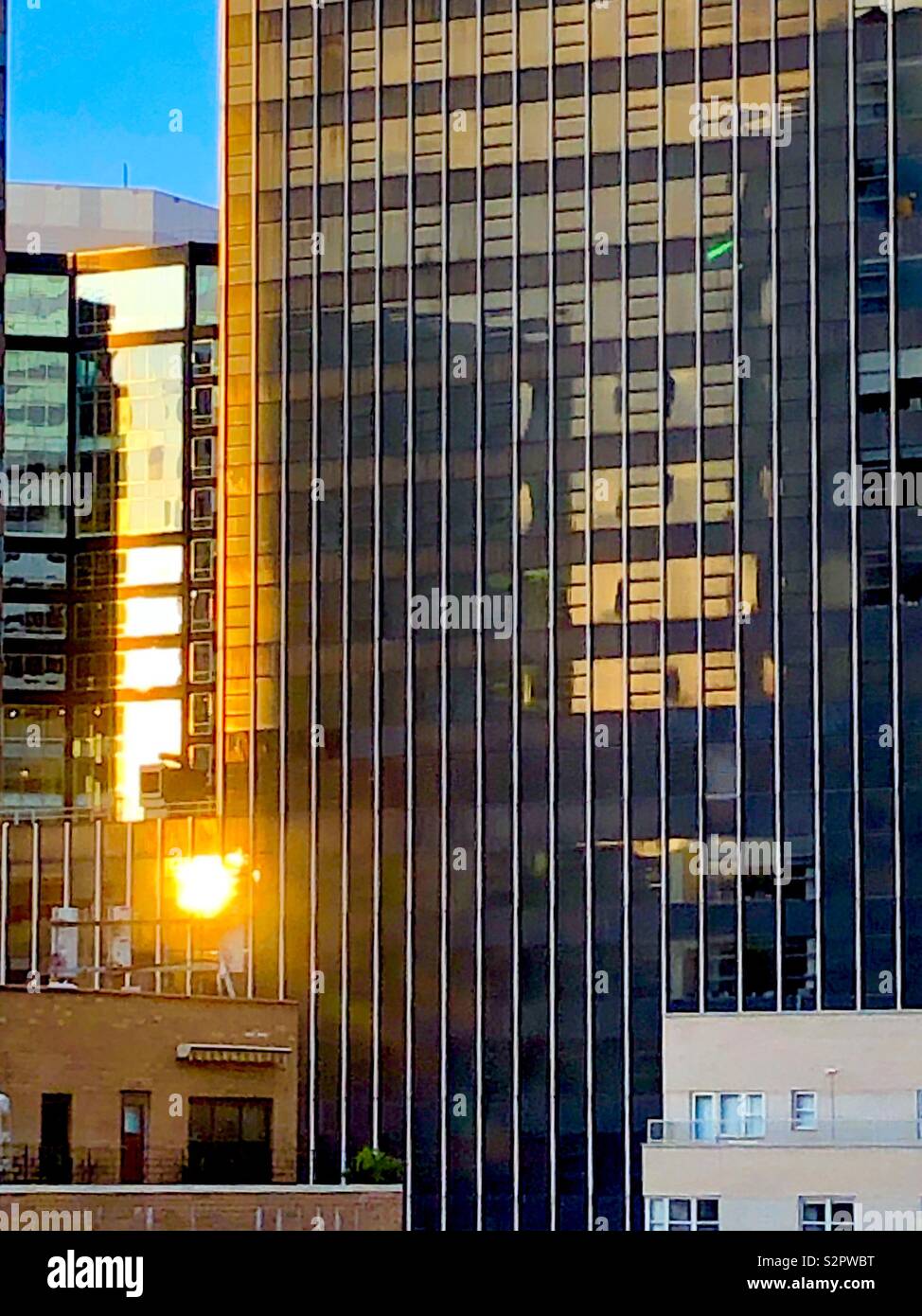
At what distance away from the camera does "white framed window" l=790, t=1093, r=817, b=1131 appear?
69.0 metres

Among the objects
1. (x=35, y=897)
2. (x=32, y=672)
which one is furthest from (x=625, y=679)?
(x=32, y=672)

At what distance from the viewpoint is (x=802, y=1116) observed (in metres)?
69.3

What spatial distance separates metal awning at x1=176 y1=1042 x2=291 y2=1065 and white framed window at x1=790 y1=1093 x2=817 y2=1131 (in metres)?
17.8

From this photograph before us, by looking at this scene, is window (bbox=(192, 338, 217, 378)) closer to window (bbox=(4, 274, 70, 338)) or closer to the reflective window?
the reflective window

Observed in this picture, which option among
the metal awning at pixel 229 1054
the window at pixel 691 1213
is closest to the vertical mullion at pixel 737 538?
the window at pixel 691 1213

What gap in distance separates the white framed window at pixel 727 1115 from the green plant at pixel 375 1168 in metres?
7.21

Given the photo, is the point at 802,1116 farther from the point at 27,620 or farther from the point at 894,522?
the point at 27,620

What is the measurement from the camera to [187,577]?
10344 cm

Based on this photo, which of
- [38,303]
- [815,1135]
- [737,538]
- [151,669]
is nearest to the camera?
[815,1135]

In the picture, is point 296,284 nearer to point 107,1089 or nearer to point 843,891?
point 843,891

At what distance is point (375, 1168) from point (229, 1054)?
22.2 metres

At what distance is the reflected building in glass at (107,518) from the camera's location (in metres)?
102

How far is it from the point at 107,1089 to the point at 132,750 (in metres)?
56.1

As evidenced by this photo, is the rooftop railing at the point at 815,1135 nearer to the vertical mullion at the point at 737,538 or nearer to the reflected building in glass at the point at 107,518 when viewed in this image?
the vertical mullion at the point at 737,538
